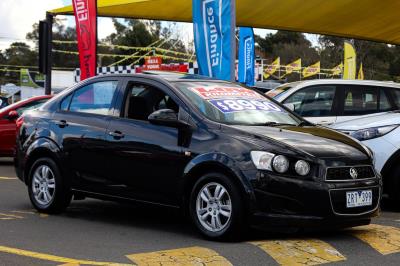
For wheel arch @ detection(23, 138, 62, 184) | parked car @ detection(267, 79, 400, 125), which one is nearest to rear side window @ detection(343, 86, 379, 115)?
parked car @ detection(267, 79, 400, 125)

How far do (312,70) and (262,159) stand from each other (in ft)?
142

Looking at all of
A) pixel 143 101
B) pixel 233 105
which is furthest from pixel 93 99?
pixel 233 105

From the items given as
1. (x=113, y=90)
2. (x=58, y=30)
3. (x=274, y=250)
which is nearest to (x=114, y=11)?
(x=113, y=90)

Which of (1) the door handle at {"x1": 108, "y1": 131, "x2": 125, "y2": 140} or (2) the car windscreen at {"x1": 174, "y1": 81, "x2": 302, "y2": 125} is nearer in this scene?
(2) the car windscreen at {"x1": 174, "y1": 81, "x2": 302, "y2": 125}

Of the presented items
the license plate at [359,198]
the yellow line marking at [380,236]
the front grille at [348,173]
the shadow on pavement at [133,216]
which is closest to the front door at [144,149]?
the shadow on pavement at [133,216]

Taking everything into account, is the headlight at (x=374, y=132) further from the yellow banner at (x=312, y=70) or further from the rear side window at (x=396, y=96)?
the yellow banner at (x=312, y=70)

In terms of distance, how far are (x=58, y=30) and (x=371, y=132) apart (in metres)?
95.1

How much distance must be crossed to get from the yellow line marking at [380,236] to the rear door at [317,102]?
295 centimetres

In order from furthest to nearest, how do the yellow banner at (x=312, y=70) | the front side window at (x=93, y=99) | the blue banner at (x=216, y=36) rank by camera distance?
the yellow banner at (x=312, y=70) → the blue banner at (x=216, y=36) → the front side window at (x=93, y=99)

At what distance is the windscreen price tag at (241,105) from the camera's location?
6008 mm

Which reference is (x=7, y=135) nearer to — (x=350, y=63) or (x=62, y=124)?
(x=62, y=124)

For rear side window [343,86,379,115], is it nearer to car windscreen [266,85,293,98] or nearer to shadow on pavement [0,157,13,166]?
car windscreen [266,85,293,98]

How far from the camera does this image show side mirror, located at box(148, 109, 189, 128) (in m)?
5.81

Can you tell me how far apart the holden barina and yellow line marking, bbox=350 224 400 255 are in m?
0.26
